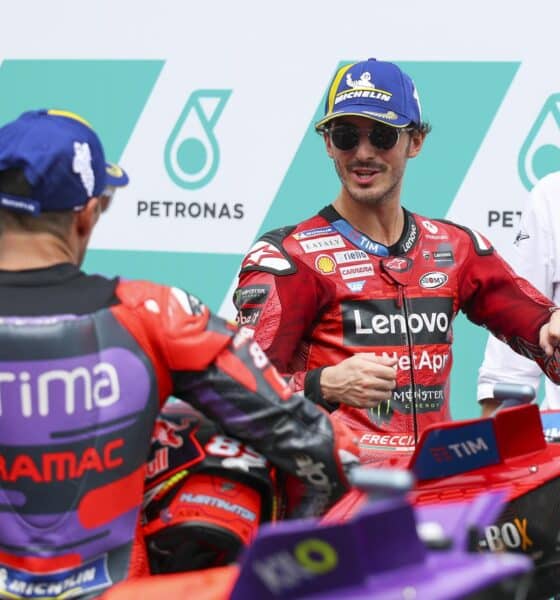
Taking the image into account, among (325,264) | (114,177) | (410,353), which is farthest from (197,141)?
(114,177)

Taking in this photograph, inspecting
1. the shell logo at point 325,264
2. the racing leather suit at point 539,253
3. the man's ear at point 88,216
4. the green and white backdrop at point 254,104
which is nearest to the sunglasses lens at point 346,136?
the shell logo at point 325,264

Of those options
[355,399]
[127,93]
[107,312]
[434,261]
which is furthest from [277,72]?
[107,312]

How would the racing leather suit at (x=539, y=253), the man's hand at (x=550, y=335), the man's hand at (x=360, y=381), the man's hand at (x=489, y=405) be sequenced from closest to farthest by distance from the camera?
the man's hand at (x=360, y=381) → the man's hand at (x=550, y=335) → the man's hand at (x=489, y=405) → the racing leather suit at (x=539, y=253)

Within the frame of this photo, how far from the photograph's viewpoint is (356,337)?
113 inches

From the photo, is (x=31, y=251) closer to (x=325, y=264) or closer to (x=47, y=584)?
(x=47, y=584)

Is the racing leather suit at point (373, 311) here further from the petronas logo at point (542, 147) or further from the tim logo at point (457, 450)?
the petronas logo at point (542, 147)

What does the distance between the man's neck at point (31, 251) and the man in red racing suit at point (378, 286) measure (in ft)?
2.70

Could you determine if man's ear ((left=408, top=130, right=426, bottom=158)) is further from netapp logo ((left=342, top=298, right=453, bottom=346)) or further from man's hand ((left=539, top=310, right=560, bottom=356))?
man's hand ((left=539, top=310, right=560, bottom=356))

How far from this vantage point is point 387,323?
2887 millimetres

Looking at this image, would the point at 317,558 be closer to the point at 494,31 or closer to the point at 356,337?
the point at 356,337

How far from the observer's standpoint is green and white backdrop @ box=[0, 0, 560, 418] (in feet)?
14.3

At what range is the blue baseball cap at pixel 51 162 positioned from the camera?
1984 millimetres

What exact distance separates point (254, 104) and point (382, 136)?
169 centimetres

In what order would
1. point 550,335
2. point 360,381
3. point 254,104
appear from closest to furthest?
point 360,381
point 550,335
point 254,104
